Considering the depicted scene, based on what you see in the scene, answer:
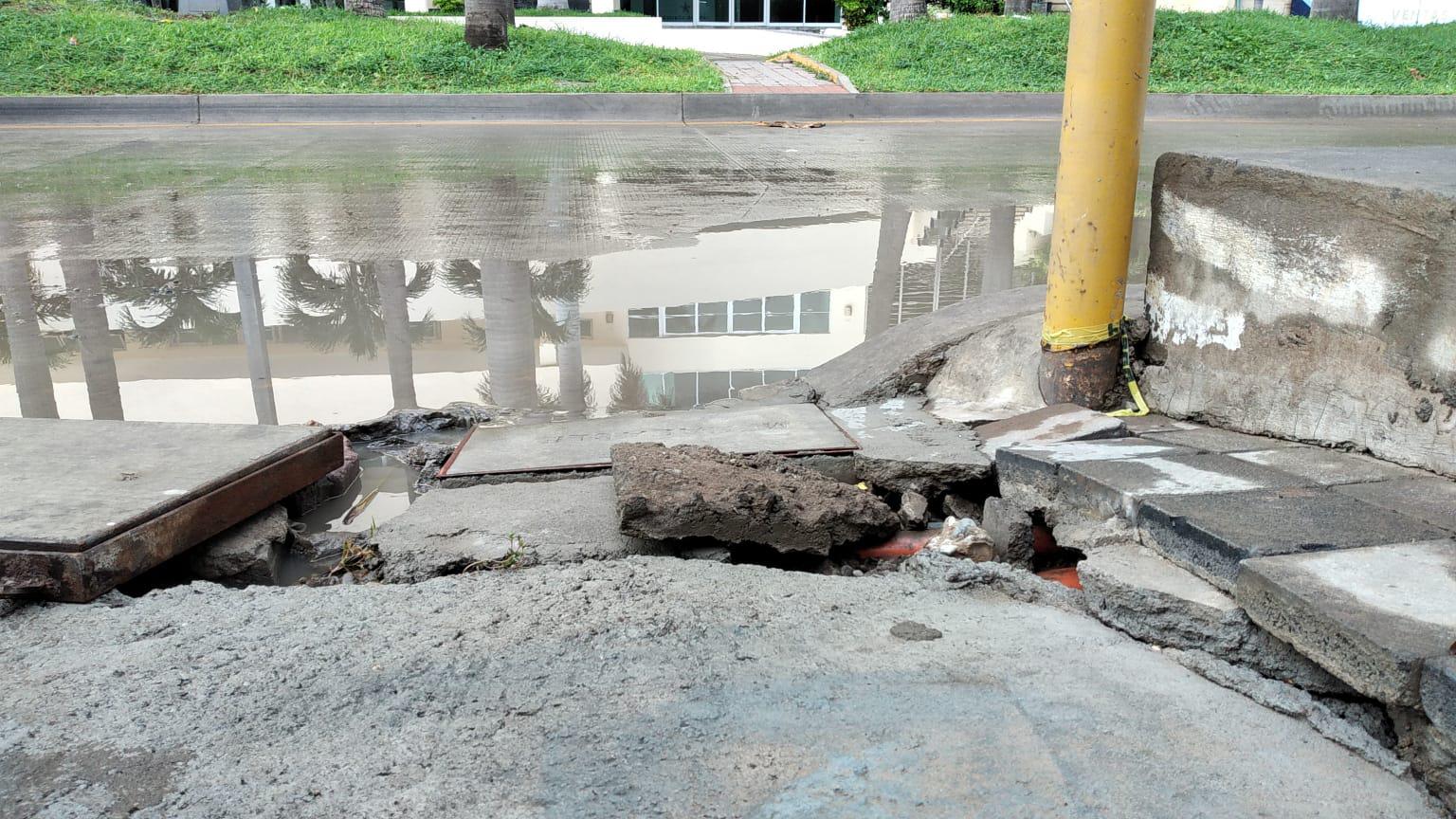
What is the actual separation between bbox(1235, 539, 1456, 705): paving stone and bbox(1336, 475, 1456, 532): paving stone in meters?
0.21

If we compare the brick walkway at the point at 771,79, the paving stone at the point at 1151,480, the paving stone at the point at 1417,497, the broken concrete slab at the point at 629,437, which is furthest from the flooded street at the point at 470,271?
the brick walkway at the point at 771,79

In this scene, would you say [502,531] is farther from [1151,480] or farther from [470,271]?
[470,271]

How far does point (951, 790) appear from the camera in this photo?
1878mm

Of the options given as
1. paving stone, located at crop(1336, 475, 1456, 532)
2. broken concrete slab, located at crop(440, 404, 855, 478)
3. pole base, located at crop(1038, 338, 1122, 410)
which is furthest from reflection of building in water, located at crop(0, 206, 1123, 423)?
paving stone, located at crop(1336, 475, 1456, 532)

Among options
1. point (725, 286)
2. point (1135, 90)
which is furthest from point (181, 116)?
point (1135, 90)

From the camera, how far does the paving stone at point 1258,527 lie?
101 inches

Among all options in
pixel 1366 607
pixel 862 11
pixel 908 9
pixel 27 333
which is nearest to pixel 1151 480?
pixel 1366 607

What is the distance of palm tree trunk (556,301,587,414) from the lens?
15.9ft

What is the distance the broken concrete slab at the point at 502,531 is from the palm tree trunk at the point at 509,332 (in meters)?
1.27

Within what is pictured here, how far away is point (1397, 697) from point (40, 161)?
12.8 meters

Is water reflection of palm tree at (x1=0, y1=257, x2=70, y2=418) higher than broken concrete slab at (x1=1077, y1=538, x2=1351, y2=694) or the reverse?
higher

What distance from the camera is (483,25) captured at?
16656 mm

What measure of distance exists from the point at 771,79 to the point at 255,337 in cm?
1289

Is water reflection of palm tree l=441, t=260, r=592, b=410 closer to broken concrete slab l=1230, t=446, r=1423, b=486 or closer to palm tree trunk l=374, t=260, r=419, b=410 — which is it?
palm tree trunk l=374, t=260, r=419, b=410
